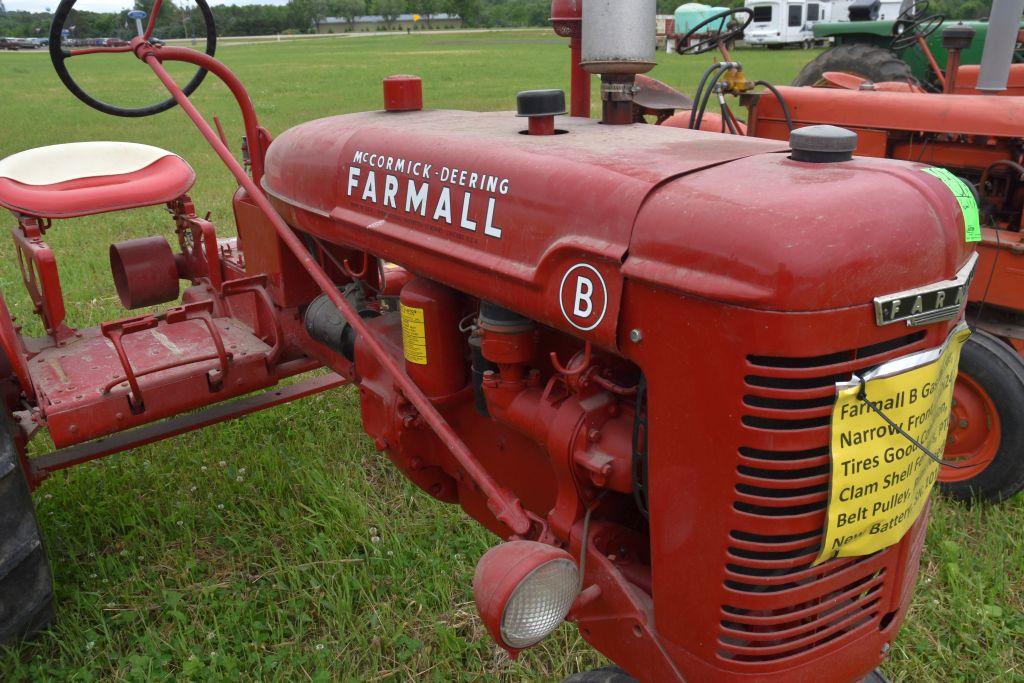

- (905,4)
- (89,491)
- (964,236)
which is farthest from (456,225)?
(905,4)

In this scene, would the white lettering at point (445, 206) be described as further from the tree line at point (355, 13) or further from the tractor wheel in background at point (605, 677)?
the tree line at point (355, 13)

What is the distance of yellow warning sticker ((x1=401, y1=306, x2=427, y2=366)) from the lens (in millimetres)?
2014

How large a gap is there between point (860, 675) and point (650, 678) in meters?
0.38

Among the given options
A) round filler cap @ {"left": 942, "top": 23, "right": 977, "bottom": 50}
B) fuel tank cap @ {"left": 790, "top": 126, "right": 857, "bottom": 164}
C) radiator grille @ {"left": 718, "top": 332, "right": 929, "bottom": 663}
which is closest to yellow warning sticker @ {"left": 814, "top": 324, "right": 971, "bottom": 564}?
radiator grille @ {"left": 718, "top": 332, "right": 929, "bottom": 663}

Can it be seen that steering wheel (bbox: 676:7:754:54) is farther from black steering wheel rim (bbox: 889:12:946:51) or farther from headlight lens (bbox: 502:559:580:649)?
headlight lens (bbox: 502:559:580:649)

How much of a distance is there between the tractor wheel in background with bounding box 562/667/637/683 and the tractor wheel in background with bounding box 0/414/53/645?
149 centimetres

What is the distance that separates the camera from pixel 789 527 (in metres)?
1.36

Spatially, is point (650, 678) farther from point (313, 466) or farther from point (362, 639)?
point (313, 466)

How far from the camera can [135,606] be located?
2555 mm

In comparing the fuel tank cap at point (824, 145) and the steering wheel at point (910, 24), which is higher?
the steering wheel at point (910, 24)

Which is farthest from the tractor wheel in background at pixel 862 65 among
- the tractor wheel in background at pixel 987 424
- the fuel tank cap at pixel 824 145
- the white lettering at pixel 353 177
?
the fuel tank cap at pixel 824 145

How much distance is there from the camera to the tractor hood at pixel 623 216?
1239 mm

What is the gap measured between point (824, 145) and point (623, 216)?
0.36m

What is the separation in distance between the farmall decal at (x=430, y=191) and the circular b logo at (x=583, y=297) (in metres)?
0.23
